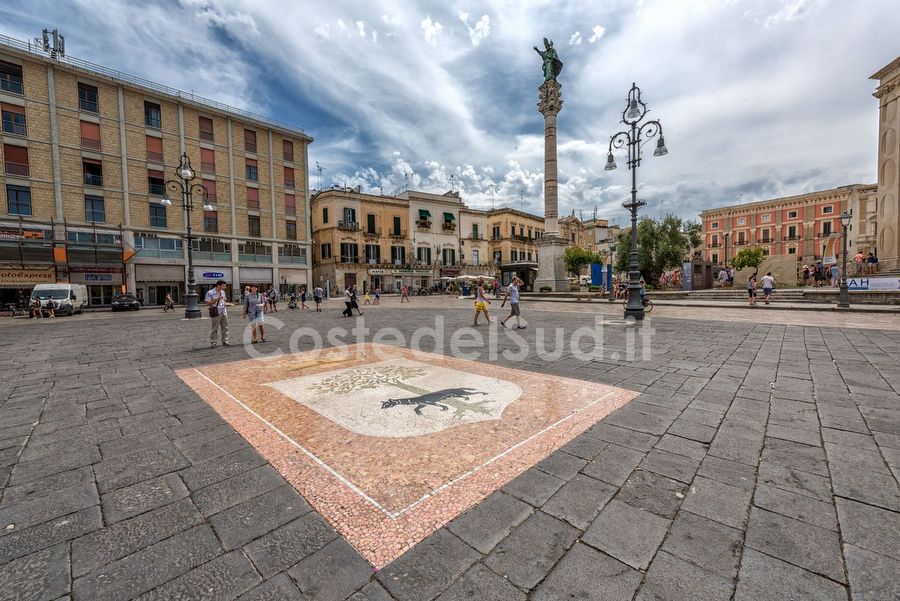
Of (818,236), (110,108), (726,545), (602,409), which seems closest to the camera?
(726,545)

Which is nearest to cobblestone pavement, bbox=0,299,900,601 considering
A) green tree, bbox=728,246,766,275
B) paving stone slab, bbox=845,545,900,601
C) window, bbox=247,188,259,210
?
paving stone slab, bbox=845,545,900,601

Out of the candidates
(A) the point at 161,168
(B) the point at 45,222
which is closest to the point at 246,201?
(A) the point at 161,168

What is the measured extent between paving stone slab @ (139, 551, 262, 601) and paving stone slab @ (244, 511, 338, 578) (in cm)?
6

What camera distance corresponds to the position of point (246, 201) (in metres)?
→ 31.4

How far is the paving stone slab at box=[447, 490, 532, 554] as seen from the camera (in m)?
1.95

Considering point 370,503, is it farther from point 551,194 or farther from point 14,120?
point 14,120

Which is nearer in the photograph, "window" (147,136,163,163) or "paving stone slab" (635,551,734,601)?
"paving stone slab" (635,551,734,601)

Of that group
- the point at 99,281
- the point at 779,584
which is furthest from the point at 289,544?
the point at 99,281

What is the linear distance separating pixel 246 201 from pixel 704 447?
3587 cm

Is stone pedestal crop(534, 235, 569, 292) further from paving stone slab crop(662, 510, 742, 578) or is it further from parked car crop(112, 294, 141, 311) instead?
parked car crop(112, 294, 141, 311)

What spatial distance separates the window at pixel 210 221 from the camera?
29172mm

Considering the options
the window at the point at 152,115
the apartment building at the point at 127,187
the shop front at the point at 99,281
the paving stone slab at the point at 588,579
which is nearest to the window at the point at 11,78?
the apartment building at the point at 127,187

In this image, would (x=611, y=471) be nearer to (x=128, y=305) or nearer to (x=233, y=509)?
(x=233, y=509)

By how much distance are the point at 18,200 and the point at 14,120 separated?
16.7 ft
